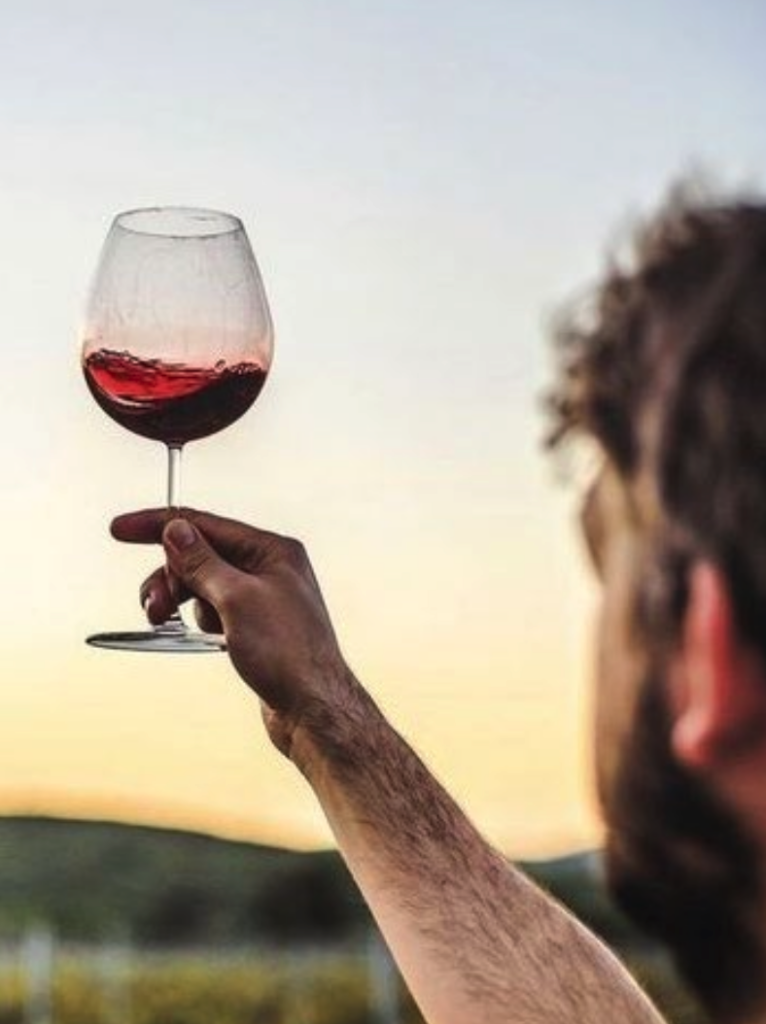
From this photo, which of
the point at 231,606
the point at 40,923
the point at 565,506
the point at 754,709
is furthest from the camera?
the point at 40,923

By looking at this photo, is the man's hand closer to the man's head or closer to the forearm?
the forearm

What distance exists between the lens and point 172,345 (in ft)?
4.94

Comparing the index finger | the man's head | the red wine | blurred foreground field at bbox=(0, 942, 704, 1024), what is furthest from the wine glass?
blurred foreground field at bbox=(0, 942, 704, 1024)

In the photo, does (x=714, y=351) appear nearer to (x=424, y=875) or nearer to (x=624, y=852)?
(x=624, y=852)

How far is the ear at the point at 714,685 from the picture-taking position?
0.56 meters

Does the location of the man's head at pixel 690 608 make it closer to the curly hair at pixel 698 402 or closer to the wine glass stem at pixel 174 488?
the curly hair at pixel 698 402

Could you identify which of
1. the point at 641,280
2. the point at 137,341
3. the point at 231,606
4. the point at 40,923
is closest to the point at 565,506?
the point at 641,280

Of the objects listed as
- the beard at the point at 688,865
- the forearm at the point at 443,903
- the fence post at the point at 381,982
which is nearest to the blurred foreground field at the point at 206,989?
the fence post at the point at 381,982

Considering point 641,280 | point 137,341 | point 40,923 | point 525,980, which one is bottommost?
point 40,923

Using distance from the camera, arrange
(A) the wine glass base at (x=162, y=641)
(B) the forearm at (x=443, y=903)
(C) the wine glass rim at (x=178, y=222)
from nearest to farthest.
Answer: (B) the forearm at (x=443, y=903) < (A) the wine glass base at (x=162, y=641) < (C) the wine glass rim at (x=178, y=222)

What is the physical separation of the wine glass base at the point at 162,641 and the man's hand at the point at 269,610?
0.48 ft

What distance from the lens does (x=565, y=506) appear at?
68cm

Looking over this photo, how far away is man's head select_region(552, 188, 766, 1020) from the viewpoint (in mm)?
570

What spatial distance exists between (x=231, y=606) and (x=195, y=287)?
0.98ft
